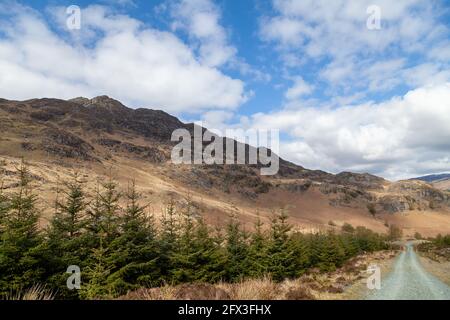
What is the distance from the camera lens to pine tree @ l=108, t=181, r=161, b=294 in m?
18.0

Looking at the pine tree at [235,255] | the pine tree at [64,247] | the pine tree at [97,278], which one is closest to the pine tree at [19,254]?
the pine tree at [64,247]

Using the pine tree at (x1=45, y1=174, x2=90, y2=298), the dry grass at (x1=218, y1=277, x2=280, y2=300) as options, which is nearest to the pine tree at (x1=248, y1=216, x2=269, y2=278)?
the pine tree at (x1=45, y1=174, x2=90, y2=298)

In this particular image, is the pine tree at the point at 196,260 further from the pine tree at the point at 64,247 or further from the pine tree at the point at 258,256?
the pine tree at the point at 64,247

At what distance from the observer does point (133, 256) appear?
1970cm

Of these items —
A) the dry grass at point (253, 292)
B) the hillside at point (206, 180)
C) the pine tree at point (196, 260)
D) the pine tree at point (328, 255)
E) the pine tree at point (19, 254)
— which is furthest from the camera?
the hillside at point (206, 180)

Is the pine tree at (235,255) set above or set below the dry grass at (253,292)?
below

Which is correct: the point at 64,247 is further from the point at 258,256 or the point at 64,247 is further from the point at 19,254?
the point at 258,256

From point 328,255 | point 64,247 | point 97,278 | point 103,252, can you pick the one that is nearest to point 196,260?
point 103,252

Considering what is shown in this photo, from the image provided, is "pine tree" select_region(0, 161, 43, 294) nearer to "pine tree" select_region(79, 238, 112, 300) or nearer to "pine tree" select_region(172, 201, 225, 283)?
"pine tree" select_region(79, 238, 112, 300)

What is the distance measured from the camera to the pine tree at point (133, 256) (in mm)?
18000
